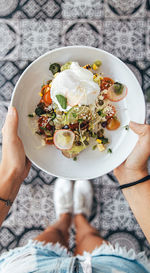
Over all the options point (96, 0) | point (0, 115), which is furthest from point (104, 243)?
point (96, 0)

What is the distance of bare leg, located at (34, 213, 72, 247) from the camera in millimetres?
1794

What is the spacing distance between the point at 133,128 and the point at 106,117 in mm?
172

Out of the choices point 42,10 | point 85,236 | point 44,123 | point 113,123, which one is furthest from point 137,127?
point 42,10

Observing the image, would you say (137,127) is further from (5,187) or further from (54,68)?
(5,187)

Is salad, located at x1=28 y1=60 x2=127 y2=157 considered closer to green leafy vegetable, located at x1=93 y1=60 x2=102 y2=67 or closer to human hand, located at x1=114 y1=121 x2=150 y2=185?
green leafy vegetable, located at x1=93 y1=60 x2=102 y2=67

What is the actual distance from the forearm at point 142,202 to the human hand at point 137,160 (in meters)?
0.06

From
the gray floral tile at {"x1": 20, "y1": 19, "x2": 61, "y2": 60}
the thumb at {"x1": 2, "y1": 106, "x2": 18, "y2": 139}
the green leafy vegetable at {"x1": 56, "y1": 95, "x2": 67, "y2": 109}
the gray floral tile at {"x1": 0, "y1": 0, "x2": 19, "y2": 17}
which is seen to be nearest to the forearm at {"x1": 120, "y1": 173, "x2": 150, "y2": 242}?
the green leafy vegetable at {"x1": 56, "y1": 95, "x2": 67, "y2": 109}

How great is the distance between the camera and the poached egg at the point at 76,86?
52.7 inches

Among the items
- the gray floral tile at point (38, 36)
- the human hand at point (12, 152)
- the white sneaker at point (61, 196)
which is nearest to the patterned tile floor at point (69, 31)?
the gray floral tile at point (38, 36)

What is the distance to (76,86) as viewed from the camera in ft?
4.38

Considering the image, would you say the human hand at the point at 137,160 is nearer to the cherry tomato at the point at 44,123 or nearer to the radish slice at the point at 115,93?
the radish slice at the point at 115,93

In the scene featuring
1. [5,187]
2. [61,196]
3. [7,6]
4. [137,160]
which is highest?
[7,6]

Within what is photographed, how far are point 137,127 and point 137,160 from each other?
189mm

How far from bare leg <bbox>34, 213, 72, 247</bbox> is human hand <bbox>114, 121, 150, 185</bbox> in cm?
65
